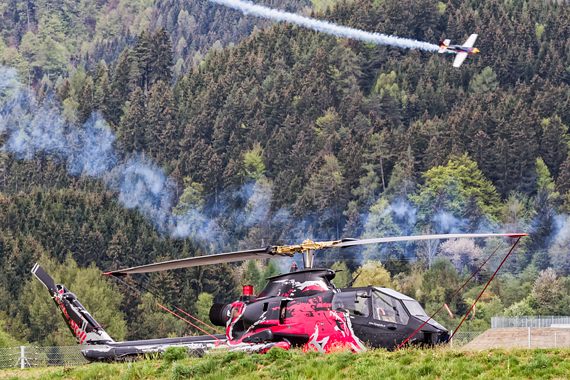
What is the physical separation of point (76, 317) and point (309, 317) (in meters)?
9.45

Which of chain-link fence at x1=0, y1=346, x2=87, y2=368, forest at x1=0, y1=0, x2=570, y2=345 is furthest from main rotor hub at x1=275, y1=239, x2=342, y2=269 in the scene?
forest at x1=0, y1=0, x2=570, y2=345

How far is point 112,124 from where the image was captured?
200 metres

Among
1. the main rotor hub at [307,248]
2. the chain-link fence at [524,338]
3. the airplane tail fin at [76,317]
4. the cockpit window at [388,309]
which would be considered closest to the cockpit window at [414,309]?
the cockpit window at [388,309]

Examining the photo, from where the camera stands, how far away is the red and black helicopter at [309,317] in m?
21.2

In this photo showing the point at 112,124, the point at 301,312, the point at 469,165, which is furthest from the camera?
the point at 112,124

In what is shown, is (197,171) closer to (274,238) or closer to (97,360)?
(274,238)

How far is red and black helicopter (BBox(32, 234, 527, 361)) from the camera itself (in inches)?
835

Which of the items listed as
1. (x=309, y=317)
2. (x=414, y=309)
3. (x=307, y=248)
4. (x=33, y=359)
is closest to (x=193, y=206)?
(x=33, y=359)

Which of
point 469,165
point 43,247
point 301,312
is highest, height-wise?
point 301,312

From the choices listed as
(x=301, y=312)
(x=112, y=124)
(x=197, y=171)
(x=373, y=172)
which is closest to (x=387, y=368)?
(x=301, y=312)

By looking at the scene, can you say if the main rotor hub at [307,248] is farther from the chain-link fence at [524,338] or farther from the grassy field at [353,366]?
the chain-link fence at [524,338]

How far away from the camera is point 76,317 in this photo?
1018 inches

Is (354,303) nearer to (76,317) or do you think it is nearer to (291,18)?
(76,317)

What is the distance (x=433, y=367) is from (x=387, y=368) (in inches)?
45.7
